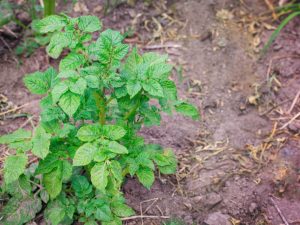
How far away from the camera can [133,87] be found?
5.33 ft

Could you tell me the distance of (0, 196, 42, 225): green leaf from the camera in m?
1.84

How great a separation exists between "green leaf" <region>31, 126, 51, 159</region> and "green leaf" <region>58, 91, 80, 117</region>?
0.54ft

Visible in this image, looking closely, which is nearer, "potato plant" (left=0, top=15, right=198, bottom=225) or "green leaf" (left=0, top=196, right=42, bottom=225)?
"potato plant" (left=0, top=15, right=198, bottom=225)

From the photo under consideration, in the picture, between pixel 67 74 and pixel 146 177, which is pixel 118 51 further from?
pixel 146 177

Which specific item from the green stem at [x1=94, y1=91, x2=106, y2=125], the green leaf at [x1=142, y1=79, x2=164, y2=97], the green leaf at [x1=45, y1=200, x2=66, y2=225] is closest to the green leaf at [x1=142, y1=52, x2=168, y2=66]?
the green leaf at [x1=142, y1=79, x2=164, y2=97]

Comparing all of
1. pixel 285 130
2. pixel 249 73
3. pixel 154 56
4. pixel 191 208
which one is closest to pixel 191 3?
pixel 249 73

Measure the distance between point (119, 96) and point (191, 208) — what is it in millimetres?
721

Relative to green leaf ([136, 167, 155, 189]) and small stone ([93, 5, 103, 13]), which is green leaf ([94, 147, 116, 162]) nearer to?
green leaf ([136, 167, 155, 189])

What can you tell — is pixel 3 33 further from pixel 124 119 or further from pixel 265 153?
pixel 265 153

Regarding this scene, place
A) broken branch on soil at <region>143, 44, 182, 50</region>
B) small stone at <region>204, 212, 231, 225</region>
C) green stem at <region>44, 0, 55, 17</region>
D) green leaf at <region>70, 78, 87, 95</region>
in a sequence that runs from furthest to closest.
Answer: broken branch on soil at <region>143, 44, 182, 50</region> < green stem at <region>44, 0, 55, 17</region> < small stone at <region>204, 212, 231, 225</region> < green leaf at <region>70, 78, 87, 95</region>

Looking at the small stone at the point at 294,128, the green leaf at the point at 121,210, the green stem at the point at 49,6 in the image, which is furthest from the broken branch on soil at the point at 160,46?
the green leaf at the point at 121,210

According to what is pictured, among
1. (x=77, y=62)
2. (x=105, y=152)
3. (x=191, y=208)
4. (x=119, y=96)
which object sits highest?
(x=77, y=62)

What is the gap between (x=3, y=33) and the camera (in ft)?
8.32

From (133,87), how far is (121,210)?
54 centimetres
